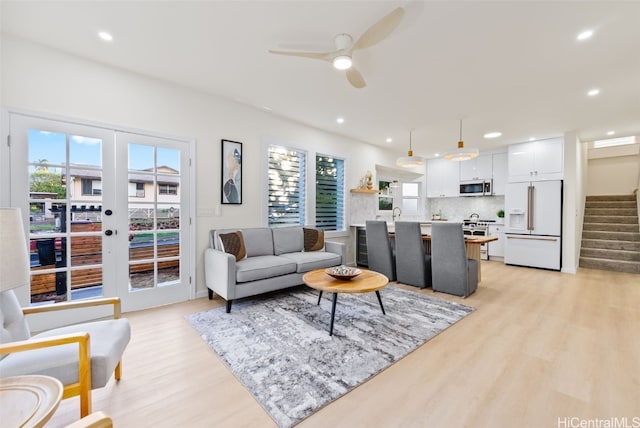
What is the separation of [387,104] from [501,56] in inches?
58.2

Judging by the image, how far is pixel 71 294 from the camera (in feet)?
9.05

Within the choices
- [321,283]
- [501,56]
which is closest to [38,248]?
[321,283]

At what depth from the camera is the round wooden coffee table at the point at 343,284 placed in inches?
99.0

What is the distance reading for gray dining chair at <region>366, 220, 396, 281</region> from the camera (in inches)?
171

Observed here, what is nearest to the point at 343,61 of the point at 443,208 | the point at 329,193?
the point at 329,193

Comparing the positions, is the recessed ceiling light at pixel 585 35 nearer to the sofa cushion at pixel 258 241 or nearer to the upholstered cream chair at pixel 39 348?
the sofa cushion at pixel 258 241

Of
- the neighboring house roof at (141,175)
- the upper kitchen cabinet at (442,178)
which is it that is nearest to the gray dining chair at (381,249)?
the neighboring house roof at (141,175)

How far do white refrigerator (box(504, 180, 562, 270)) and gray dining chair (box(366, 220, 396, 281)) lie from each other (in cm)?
318

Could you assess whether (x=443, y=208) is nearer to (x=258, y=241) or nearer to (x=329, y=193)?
(x=329, y=193)

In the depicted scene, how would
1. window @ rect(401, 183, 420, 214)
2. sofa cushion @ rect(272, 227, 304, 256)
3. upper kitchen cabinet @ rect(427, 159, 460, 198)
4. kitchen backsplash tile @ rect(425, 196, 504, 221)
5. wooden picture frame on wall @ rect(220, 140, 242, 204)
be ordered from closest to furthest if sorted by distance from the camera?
wooden picture frame on wall @ rect(220, 140, 242, 204)
sofa cushion @ rect(272, 227, 304, 256)
kitchen backsplash tile @ rect(425, 196, 504, 221)
upper kitchen cabinet @ rect(427, 159, 460, 198)
window @ rect(401, 183, 420, 214)

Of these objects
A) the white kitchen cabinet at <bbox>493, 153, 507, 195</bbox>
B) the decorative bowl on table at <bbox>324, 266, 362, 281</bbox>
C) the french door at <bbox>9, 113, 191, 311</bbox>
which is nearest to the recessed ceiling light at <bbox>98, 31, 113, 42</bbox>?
the french door at <bbox>9, 113, 191, 311</bbox>

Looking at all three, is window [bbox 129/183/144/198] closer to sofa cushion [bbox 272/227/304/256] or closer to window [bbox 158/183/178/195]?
window [bbox 158/183/178/195]

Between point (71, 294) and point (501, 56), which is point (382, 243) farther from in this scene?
point (71, 294)

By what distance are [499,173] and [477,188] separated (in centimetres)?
57
